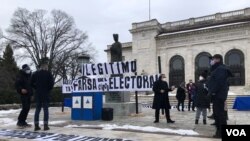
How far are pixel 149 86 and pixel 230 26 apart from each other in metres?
32.7

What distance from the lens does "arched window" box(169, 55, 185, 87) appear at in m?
47.7

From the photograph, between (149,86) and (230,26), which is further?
(230,26)

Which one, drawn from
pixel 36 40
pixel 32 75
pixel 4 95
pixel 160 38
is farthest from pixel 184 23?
pixel 32 75

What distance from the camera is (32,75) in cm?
1057

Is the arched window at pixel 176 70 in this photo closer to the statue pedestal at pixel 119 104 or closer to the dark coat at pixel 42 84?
the statue pedestal at pixel 119 104

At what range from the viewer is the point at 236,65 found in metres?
43.4

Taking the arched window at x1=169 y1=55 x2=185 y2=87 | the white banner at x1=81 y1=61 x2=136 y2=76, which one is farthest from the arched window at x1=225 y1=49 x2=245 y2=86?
the white banner at x1=81 y1=61 x2=136 y2=76

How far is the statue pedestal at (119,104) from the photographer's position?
1515 centimetres

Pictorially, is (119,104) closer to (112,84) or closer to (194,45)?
(112,84)

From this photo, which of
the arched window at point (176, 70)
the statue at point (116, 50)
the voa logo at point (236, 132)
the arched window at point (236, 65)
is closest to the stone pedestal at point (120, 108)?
the statue at point (116, 50)

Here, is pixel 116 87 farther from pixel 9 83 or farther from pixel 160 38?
pixel 160 38

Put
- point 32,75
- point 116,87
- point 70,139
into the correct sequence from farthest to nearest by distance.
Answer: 1. point 116,87
2. point 32,75
3. point 70,139

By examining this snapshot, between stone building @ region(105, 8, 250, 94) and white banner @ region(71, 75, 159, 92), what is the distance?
30522 millimetres

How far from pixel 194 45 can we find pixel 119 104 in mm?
32996
